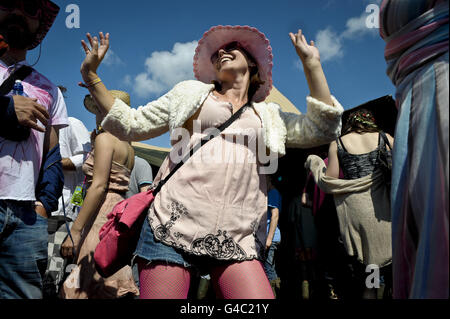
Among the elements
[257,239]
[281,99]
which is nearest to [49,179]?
[257,239]

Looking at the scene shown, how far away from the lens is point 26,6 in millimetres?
1985

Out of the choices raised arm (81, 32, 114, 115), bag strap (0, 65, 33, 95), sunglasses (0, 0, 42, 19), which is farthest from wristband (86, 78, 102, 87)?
sunglasses (0, 0, 42, 19)

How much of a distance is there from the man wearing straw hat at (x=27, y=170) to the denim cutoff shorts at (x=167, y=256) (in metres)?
0.65

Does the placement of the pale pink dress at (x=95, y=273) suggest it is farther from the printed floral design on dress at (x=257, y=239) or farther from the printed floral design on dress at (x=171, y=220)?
the printed floral design on dress at (x=257, y=239)

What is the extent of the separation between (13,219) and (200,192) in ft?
3.35

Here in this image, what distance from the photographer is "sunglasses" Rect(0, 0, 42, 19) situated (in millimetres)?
1902

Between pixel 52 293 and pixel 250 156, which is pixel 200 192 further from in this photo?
pixel 52 293

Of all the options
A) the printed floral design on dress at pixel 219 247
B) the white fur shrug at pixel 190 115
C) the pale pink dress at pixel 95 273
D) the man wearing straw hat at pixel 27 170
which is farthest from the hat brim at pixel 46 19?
the printed floral design on dress at pixel 219 247

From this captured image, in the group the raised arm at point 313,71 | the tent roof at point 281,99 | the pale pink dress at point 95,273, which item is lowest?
the pale pink dress at point 95,273

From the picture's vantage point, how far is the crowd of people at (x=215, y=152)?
1.08m

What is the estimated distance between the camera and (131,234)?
1683 mm

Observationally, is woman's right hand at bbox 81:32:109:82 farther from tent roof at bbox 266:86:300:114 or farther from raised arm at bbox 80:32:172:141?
tent roof at bbox 266:86:300:114
